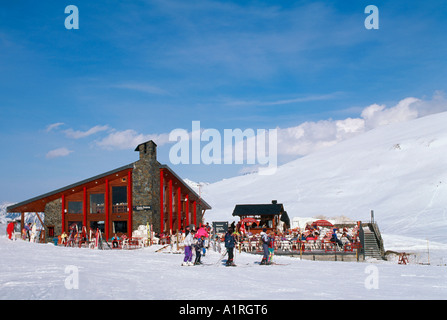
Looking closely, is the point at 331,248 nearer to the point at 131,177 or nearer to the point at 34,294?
the point at 131,177

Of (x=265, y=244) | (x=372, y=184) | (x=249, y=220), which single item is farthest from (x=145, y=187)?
(x=372, y=184)

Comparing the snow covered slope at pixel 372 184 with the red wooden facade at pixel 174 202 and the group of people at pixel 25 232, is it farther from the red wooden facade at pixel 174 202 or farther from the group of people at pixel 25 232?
the group of people at pixel 25 232

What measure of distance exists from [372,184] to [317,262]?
234 ft

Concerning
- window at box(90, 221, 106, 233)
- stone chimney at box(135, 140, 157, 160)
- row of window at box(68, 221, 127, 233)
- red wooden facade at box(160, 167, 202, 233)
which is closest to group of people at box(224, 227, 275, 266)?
red wooden facade at box(160, 167, 202, 233)

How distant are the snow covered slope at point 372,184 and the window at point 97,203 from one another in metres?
35.4

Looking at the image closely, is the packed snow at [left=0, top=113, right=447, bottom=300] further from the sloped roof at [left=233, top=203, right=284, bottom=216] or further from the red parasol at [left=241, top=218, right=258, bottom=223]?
the red parasol at [left=241, top=218, right=258, bottom=223]

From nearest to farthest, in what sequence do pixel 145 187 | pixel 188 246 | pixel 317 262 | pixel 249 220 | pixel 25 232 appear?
pixel 188 246, pixel 317 262, pixel 25 232, pixel 145 187, pixel 249 220

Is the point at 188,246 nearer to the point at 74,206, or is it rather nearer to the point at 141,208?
the point at 141,208

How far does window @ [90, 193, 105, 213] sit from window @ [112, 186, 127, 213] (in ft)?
2.95

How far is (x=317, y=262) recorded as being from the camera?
22281 millimetres

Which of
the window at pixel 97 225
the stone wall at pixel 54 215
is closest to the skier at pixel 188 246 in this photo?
the window at pixel 97 225

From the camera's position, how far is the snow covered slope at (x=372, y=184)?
69.1 meters
